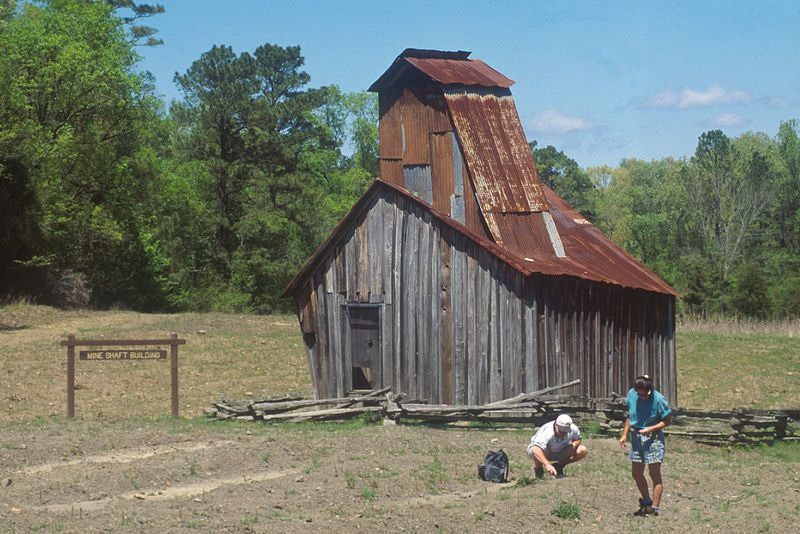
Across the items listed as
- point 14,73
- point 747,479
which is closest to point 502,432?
point 747,479

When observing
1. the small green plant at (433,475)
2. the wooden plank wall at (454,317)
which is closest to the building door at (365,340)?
the wooden plank wall at (454,317)

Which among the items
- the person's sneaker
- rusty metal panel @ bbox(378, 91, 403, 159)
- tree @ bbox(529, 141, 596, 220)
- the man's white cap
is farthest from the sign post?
tree @ bbox(529, 141, 596, 220)

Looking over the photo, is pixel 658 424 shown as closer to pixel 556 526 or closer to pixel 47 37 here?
pixel 556 526

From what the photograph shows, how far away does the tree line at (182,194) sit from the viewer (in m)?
51.1

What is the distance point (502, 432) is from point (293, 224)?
41812 mm

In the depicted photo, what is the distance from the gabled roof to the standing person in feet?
30.5

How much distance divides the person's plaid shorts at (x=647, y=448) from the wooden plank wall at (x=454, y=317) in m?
9.77

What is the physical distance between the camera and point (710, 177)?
293 ft

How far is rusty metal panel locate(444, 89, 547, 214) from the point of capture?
26.9m

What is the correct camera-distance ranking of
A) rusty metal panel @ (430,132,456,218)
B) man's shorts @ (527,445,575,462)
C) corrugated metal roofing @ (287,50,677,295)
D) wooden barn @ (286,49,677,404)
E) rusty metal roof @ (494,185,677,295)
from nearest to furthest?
man's shorts @ (527,445,575,462) < wooden barn @ (286,49,677,404) < rusty metal roof @ (494,185,677,295) < corrugated metal roofing @ (287,50,677,295) < rusty metal panel @ (430,132,456,218)

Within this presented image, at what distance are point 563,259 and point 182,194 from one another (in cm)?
3917

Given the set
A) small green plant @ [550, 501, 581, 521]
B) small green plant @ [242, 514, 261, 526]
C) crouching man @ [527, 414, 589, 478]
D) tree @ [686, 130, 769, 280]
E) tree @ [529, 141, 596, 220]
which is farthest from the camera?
tree @ [529, 141, 596, 220]

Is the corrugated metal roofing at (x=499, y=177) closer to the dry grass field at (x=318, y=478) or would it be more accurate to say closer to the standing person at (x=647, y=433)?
the dry grass field at (x=318, y=478)

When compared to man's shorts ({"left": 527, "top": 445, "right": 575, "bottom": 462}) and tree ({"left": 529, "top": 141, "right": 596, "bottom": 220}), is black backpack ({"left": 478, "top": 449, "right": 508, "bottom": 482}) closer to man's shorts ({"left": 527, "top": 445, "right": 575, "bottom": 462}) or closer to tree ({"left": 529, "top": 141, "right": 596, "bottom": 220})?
man's shorts ({"left": 527, "top": 445, "right": 575, "bottom": 462})
